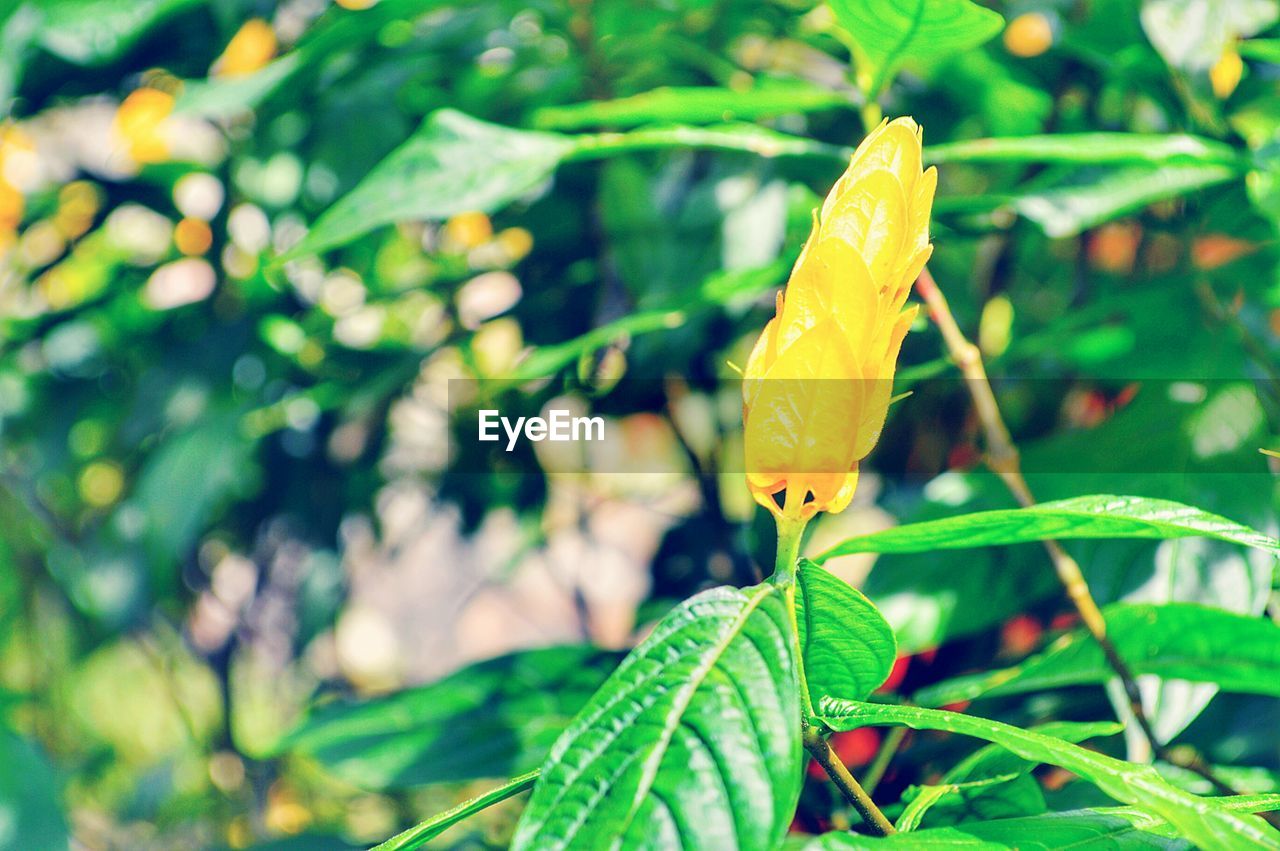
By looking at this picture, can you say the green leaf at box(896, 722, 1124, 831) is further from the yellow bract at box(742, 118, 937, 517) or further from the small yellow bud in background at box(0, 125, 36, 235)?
the small yellow bud in background at box(0, 125, 36, 235)

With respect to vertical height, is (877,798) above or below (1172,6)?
below

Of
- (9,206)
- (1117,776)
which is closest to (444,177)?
(1117,776)

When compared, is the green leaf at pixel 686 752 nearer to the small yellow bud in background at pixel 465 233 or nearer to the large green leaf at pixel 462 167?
the large green leaf at pixel 462 167

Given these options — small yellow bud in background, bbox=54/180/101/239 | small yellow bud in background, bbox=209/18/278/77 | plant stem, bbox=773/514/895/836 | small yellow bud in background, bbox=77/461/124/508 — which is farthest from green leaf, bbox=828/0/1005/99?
small yellow bud in background, bbox=77/461/124/508

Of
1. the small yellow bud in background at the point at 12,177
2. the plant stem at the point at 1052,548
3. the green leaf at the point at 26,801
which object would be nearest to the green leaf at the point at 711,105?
the plant stem at the point at 1052,548

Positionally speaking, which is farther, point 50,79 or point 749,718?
point 50,79

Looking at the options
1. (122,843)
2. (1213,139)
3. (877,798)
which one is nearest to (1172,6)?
(1213,139)

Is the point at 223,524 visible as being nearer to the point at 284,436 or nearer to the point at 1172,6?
the point at 284,436
